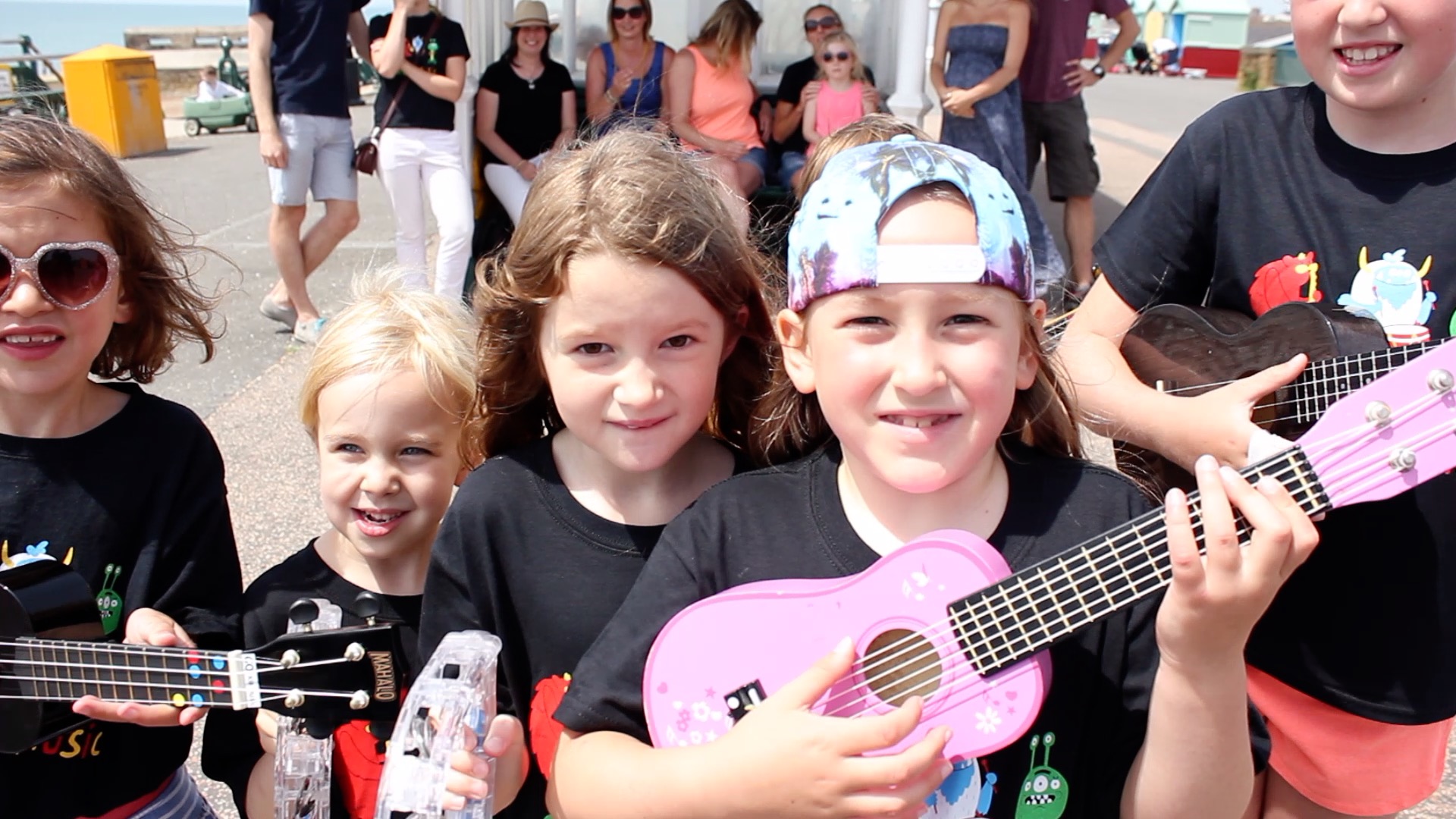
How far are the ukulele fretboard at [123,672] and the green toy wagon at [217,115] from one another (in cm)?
1695

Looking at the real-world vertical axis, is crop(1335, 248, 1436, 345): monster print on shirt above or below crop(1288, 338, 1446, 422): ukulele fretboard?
above

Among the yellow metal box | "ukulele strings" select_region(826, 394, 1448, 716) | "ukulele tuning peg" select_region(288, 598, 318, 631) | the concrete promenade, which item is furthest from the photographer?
the yellow metal box

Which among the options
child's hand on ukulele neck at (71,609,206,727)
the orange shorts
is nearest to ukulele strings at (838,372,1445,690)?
the orange shorts

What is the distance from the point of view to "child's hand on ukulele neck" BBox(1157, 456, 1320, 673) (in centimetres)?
123

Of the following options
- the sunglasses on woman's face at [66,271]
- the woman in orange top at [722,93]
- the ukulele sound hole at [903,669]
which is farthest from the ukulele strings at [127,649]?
the woman in orange top at [722,93]

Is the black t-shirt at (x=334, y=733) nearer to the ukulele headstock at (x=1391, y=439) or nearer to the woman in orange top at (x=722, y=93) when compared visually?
the ukulele headstock at (x=1391, y=439)

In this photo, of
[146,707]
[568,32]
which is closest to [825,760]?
[146,707]

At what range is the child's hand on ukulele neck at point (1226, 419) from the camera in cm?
171

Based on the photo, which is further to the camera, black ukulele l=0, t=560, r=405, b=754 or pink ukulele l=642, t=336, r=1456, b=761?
black ukulele l=0, t=560, r=405, b=754

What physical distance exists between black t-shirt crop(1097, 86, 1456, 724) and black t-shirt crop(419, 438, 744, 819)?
3.25 feet

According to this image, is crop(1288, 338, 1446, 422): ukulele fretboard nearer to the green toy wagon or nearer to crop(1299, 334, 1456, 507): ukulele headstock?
crop(1299, 334, 1456, 507): ukulele headstock

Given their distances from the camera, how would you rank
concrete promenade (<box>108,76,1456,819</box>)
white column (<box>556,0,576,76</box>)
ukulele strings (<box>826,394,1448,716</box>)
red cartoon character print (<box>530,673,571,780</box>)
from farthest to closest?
white column (<box>556,0,576,76</box>)
concrete promenade (<box>108,76,1456,819</box>)
red cartoon character print (<box>530,673,571,780</box>)
ukulele strings (<box>826,394,1448,716</box>)

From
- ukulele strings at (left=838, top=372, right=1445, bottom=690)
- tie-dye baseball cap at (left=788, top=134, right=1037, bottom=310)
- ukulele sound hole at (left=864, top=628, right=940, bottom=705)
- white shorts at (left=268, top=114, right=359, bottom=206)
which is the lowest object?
white shorts at (left=268, top=114, right=359, bottom=206)

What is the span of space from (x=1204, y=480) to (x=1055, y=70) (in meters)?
6.07
